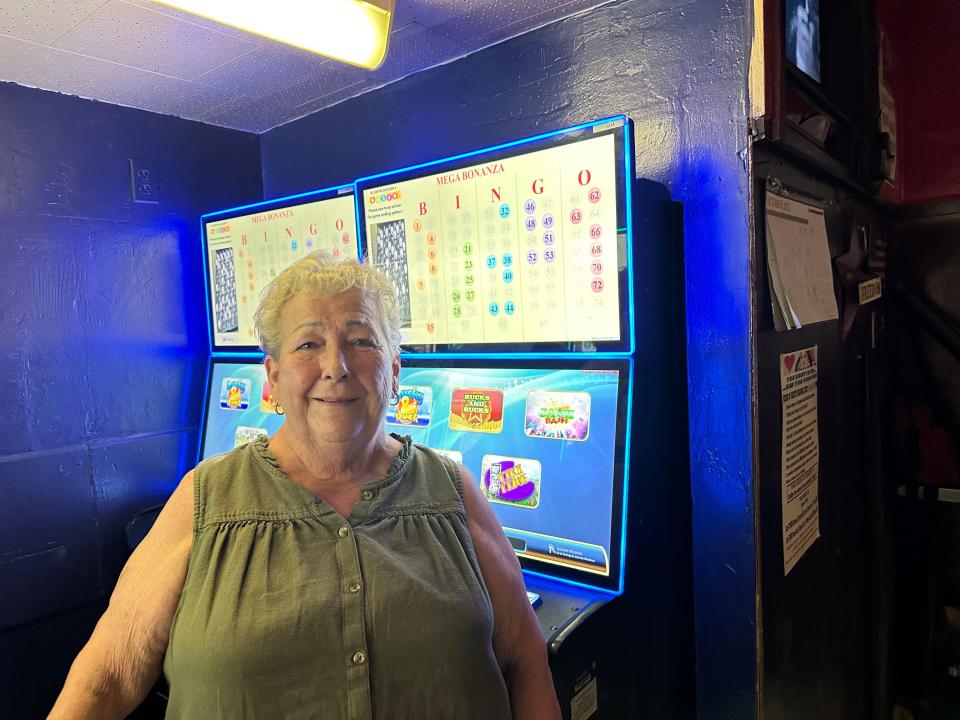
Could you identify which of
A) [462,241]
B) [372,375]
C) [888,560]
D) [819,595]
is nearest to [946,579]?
[888,560]

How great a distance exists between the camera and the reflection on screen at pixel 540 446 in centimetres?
171

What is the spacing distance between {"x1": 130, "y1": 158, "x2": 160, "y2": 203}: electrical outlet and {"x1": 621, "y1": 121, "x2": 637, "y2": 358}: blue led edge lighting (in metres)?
2.11

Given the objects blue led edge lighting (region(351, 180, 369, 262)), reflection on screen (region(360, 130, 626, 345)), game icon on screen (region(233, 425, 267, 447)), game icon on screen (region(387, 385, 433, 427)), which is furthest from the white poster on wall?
game icon on screen (region(233, 425, 267, 447))

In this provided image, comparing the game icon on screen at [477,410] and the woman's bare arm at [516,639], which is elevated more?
Answer: the game icon on screen at [477,410]

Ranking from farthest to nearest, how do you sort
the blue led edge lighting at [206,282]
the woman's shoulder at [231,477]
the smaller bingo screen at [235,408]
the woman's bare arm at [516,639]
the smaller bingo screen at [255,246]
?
the blue led edge lighting at [206,282], the smaller bingo screen at [235,408], the smaller bingo screen at [255,246], the woman's bare arm at [516,639], the woman's shoulder at [231,477]

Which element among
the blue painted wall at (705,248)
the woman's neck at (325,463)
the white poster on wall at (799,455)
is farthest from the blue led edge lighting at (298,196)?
the white poster on wall at (799,455)

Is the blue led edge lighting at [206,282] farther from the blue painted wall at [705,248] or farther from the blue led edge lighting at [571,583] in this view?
the blue led edge lighting at [571,583]

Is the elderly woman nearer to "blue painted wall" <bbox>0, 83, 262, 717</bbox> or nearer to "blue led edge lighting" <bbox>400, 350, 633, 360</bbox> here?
"blue led edge lighting" <bbox>400, 350, 633, 360</bbox>

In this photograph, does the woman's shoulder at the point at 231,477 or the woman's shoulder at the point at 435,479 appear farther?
the woman's shoulder at the point at 435,479

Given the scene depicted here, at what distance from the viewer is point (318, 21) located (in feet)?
5.02

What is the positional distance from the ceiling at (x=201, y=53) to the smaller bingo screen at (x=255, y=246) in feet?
1.50

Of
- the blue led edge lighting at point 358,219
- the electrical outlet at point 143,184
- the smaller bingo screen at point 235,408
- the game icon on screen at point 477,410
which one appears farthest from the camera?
the electrical outlet at point 143,184

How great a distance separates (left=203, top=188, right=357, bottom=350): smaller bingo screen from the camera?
2.40 metres

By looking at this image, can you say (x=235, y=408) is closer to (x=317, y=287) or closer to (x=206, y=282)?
(x=206, y=282)
